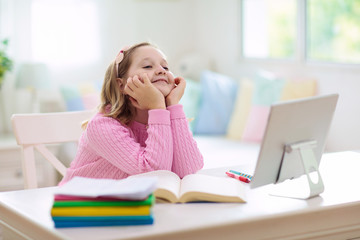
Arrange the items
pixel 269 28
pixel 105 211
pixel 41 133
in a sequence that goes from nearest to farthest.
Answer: pixel 105 211
pixel 41 133
pixel 269 28

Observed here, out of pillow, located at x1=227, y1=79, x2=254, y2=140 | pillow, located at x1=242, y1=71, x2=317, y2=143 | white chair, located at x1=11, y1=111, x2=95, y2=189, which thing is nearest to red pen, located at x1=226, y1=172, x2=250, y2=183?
white chair, located at x1=11, y1=111, x2=95, y2=189

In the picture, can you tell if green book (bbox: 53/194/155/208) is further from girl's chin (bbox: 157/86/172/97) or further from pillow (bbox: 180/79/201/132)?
pillow (bbox: 180/79/201/132)

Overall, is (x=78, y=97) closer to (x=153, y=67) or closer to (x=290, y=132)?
(x=153, y=67)

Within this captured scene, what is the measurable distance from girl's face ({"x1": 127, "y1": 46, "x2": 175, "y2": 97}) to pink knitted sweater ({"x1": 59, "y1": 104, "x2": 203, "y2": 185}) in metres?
0.08

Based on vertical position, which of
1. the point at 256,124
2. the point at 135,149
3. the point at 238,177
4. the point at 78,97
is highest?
the point at 135,149

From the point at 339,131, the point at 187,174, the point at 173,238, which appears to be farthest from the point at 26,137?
the point at 339,131

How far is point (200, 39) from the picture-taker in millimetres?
4516

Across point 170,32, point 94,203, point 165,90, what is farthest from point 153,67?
point 170,32

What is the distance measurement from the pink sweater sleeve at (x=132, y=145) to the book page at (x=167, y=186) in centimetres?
5

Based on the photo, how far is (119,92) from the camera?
1.88m

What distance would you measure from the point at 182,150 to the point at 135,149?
6.3 inches

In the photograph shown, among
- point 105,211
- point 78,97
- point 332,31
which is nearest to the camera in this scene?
point 105,211

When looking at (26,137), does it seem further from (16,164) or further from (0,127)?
(0,127)

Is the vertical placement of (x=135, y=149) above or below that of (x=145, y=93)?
below
